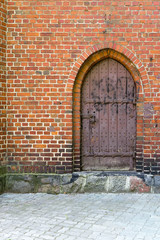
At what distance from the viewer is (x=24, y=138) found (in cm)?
588

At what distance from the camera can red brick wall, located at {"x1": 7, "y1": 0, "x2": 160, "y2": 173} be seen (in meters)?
5.77

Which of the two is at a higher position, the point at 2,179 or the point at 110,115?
the point at 110,115

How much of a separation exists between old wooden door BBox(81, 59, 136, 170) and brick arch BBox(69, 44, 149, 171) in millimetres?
138

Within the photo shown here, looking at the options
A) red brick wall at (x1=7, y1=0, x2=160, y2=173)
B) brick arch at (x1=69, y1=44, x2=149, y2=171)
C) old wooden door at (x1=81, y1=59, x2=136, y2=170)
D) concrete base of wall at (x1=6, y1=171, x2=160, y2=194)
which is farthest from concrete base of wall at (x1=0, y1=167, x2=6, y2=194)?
old wooden door at (x1=81, y1=59, x2=136, y2=170)

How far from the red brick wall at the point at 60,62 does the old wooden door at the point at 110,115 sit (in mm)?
275

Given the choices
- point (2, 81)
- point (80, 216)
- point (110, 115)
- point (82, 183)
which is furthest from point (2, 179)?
point (110, 115)

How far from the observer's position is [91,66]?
6.00 meters

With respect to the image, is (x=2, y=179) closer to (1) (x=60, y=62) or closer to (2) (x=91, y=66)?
(1) (x=60, y=62)

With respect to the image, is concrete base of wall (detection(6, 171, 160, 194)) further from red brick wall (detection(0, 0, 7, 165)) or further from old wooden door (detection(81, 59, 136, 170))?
red brick wall (detection(0, 0, 7, 165))

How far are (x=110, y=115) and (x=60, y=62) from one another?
154 cm

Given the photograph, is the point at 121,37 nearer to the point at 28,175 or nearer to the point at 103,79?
the point at 103,79

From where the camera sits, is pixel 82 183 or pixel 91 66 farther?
pixel 91 66

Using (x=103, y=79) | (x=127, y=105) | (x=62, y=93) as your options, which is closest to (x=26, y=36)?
(x=62, y=93)

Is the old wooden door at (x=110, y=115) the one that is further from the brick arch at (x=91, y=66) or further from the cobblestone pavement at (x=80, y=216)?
the cobblestone pavement at (x=80, y=216)
